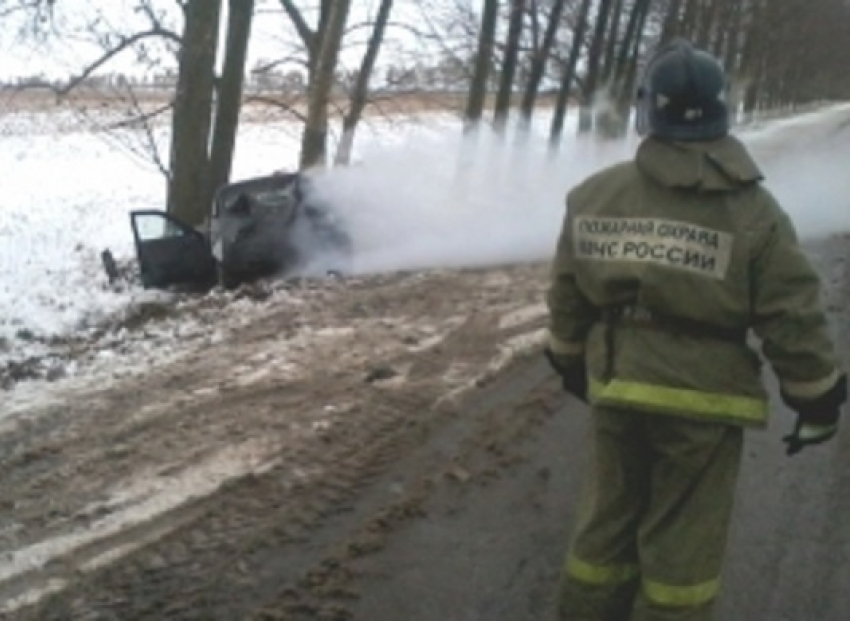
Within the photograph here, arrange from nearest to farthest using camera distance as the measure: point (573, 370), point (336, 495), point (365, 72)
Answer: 1. point (573, 370)
2. point (336, 495)
3. point (365, 72)

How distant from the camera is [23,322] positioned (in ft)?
30.9

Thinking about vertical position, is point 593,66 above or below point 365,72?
above

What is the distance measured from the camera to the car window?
10.8 meters

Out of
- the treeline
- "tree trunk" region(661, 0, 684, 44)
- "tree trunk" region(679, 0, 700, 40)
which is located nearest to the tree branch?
the treeline

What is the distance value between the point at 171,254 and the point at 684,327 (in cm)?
898

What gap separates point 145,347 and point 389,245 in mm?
6201

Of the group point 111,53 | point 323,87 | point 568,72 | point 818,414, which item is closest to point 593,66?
A: point 568,72

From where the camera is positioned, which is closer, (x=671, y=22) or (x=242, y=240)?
(x=242, y=240)

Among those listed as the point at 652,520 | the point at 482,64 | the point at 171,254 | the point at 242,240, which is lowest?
the point at 171,254

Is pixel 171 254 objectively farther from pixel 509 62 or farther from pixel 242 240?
pixel 509 62

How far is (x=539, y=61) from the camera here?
2256 centimetres

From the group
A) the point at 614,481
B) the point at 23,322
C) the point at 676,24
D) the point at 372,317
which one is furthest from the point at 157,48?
the point at 676,24

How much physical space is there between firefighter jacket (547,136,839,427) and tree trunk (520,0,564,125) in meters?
20.1

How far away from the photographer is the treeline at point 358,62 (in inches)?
525
